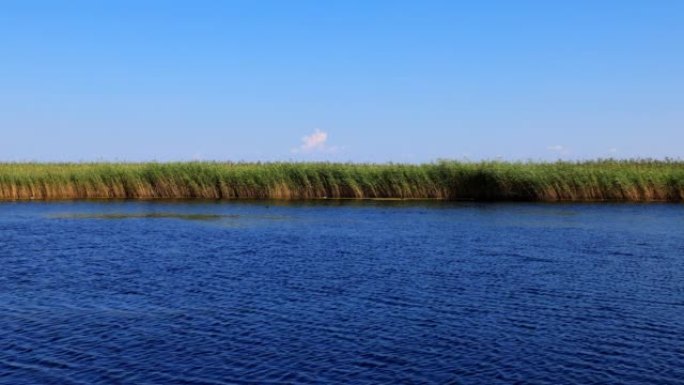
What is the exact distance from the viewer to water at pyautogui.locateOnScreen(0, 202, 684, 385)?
975cm

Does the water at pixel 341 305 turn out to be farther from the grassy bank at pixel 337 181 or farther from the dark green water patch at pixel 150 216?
the grassy bank at pixel 337 181

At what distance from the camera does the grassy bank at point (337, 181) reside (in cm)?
3788

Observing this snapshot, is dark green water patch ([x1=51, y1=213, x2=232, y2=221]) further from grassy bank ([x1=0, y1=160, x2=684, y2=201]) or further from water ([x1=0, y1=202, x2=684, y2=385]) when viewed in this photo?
grassy bank ([x1=0, y1=160, x2=684, y2=201])

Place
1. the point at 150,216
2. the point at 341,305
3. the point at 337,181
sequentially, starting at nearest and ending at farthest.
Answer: the point at 341,305 < the point at 150,216 < the point at 337,181

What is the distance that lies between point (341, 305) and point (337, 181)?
26.3 metres

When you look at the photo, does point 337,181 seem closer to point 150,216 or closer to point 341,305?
point 150,216

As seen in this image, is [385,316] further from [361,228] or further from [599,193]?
[599,193]

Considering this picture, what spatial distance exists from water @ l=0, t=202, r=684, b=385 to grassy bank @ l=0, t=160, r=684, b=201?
39.3ft

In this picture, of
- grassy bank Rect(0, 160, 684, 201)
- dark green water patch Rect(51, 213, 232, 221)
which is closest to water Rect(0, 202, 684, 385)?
dark green water patch Rect(51, 213, 232, 221)

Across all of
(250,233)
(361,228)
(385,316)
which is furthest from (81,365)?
(361,228)

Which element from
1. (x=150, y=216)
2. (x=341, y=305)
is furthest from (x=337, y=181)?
(x=341, y=305)

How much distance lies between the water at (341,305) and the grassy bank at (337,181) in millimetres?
11968

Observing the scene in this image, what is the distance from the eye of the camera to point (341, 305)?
43.9 feet

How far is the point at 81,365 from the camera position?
32.0ft
